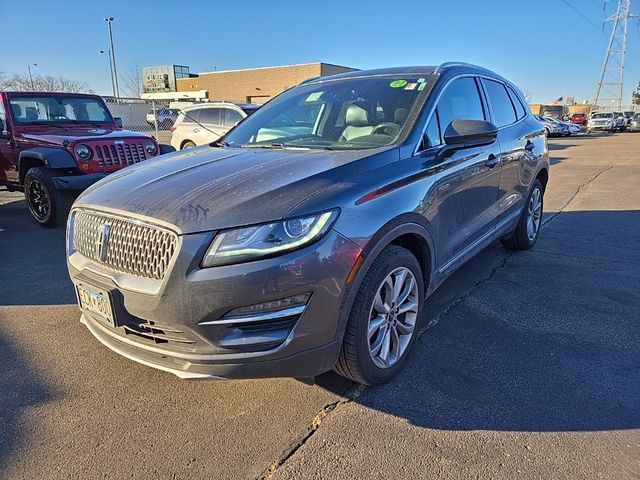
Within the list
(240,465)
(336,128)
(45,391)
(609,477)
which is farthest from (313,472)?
(336,128)

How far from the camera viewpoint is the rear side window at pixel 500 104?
14.0 feet

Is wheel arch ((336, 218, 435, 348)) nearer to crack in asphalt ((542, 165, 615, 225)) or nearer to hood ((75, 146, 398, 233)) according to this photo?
hood ((75, 146, 398, 233))

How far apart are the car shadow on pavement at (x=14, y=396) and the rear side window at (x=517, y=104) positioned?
4.73 meters

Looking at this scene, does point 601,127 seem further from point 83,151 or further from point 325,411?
point 325,411

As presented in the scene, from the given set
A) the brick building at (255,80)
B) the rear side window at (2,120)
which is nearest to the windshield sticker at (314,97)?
the rear side window at (2,120)

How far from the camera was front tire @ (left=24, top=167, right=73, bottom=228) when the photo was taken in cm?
619

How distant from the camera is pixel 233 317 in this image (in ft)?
6.84

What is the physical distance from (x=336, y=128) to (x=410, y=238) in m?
1.06

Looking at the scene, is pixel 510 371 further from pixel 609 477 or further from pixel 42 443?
pixel 42 443

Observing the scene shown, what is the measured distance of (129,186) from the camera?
2639 mm

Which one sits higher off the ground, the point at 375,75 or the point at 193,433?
the point at 375,75

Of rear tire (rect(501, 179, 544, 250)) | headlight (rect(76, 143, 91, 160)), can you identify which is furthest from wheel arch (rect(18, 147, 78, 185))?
rear tire (rect(501, 179, 544, 250))

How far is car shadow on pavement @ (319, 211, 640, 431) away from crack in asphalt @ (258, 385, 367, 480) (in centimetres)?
6

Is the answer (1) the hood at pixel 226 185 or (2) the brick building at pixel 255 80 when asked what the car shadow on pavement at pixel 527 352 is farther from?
(2) the brick building at pixel 255 80
